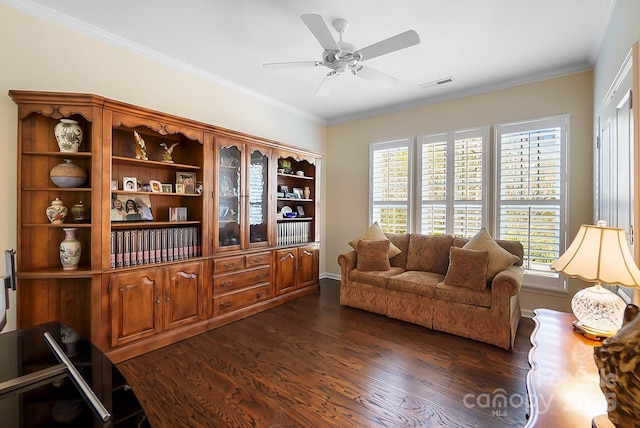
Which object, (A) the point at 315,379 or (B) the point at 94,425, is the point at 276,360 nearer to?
(A) the point at 315,379

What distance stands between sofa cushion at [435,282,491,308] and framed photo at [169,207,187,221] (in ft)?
9.49

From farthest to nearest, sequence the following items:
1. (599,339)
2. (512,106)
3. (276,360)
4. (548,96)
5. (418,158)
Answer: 1. (418,158)
2. (512,106)
3. (548,96)
4. (276,360)
5. (599,339)

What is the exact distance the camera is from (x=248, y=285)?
11.7ft

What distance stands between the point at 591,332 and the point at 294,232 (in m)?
3.37

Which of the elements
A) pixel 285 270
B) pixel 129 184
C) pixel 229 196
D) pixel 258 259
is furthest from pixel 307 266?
pixel 129 184

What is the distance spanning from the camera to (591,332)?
151 centimetres

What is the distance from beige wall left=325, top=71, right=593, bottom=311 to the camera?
3.24m

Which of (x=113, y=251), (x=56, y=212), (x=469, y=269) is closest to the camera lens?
(x=56, y=212)

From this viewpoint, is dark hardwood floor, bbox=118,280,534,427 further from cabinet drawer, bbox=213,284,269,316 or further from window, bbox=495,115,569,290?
window, bbox=495,115,569,290

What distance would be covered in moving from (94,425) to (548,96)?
15.2ft

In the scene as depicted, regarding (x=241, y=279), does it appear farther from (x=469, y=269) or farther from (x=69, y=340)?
(x=469, y=269)

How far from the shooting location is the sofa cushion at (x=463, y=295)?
2.90m

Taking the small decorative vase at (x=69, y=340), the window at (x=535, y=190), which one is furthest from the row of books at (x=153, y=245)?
the window at (x=535, y=190)

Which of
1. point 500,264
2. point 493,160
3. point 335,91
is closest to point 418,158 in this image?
point 493,160
